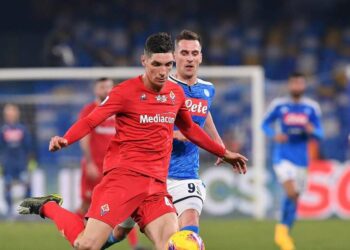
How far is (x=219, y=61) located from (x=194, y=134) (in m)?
16.9

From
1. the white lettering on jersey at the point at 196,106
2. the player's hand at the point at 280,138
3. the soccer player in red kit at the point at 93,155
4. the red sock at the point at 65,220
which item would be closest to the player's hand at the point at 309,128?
the player's hand at the point at 280,138

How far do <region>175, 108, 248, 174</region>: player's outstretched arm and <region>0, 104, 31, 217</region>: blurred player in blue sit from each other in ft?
30.5

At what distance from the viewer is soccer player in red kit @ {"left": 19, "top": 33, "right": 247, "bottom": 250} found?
25.0ft

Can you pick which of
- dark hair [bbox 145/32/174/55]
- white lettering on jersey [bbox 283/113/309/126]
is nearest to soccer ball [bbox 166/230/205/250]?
dark hair [bbox 145/32/174/55]

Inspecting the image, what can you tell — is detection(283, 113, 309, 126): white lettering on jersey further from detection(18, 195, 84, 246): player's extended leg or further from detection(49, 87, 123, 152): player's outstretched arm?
detection(49, 87, 123, 152): player's outstretched arm

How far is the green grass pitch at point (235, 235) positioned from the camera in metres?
12.5

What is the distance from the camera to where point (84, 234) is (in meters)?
7.62

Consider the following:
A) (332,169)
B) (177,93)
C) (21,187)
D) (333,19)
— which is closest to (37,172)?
(21,187)

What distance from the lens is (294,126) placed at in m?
13.7

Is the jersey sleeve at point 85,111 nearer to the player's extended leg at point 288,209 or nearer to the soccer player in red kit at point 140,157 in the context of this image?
the player's extended leg at point 288,209

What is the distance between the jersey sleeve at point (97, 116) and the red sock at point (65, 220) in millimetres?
873

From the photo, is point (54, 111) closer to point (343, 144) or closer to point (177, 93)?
point (343, 144)

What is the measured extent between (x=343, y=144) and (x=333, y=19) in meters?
8.44

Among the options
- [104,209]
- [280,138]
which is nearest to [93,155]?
[280,138]
